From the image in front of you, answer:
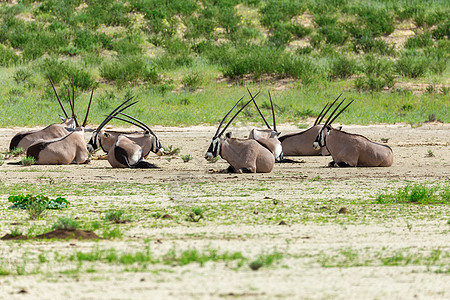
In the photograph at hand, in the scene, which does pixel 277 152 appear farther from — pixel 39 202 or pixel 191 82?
pixel 191 82

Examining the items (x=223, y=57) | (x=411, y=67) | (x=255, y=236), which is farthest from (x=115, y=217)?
(x=223, y=57)

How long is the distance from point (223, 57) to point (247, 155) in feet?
49.5

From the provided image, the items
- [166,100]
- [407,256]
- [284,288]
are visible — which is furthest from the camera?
[166,100]

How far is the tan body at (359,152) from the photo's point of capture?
45.2 ft

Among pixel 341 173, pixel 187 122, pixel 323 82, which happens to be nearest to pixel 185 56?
pixel 323 82

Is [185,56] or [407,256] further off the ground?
[185,56]

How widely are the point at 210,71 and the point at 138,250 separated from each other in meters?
20.7

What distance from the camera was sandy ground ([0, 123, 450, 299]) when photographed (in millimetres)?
4902

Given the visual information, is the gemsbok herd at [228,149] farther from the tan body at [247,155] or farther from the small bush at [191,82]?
the small bush at [191,82]

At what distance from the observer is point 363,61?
2794 cm

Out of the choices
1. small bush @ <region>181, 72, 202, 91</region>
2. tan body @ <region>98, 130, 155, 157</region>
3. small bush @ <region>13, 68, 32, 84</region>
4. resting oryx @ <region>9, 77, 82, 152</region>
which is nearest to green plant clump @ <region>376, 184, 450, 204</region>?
tan body @ <region>98, 130, 155, 157</region>

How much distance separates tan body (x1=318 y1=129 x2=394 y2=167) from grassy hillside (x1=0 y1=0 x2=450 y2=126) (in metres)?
→ 6.59

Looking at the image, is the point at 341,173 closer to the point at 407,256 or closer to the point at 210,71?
the point at 407,256

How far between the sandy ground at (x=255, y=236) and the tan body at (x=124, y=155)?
1.91 feet
